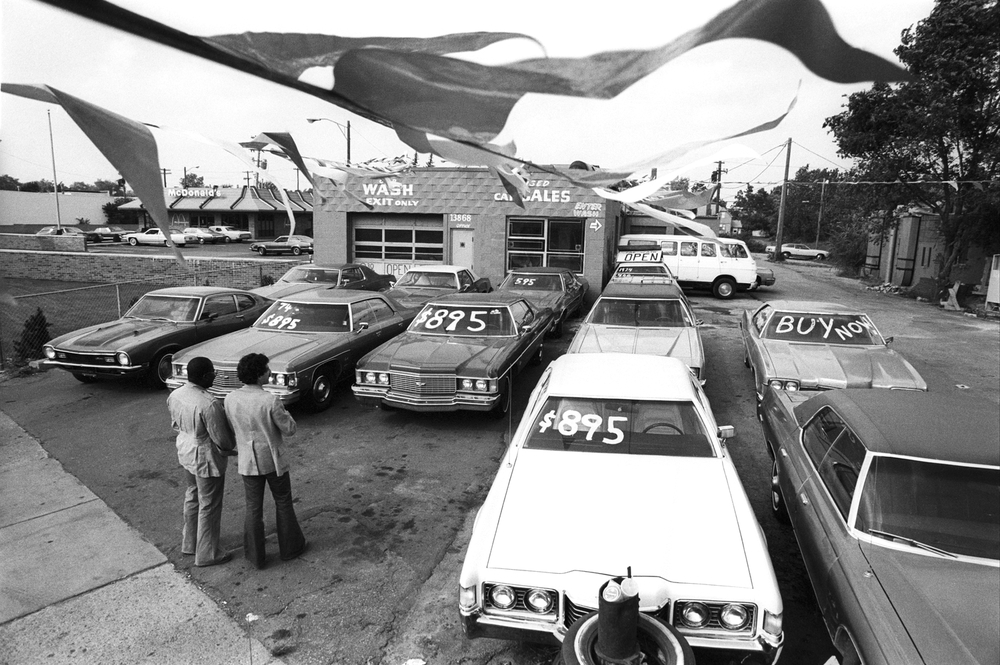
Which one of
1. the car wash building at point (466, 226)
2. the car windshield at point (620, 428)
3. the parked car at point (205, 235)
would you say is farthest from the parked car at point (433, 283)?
the parked car at point (205, 235)

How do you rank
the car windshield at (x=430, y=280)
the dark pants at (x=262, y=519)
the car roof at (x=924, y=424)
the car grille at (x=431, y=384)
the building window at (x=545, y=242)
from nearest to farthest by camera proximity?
the car roof at (x=924, y=424), the dark pants at (x=262, y=519), the car grille at (x=431, y=384), the car windshield at (x=430, y=280), the building window at (x=545, y=242)

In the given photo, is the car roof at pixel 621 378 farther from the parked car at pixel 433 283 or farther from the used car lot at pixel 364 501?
the parked car at pixel 433 283

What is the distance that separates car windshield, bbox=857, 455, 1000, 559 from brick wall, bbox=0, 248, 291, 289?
1975 cm

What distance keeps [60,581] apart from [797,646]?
464 centimetres

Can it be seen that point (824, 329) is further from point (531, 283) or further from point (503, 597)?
point (531, 283)

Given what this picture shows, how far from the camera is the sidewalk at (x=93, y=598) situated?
3.42 metres

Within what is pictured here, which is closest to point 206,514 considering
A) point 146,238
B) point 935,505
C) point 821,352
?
point 935,505

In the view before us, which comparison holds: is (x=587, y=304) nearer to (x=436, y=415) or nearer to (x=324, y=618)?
(x=436, y=415)

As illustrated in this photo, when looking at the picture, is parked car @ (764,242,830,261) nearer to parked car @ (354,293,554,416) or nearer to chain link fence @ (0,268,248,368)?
chain link fence @ (0,268,248,368)

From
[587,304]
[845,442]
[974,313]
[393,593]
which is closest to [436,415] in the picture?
[393,593]

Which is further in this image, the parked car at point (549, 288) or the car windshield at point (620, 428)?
the parked car at point (549, 288)

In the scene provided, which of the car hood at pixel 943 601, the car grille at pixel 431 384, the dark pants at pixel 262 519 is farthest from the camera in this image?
the car grille at pixel 431 384

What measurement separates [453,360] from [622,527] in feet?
13.1

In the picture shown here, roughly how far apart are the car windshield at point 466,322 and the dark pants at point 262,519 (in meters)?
4.07
